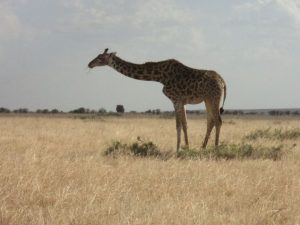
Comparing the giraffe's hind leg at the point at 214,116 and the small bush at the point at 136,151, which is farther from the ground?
the giraffe's hind leg at the point at 214,116

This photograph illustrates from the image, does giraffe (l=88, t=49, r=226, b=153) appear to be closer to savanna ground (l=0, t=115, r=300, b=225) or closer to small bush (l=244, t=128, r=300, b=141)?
savanna ground (l=0, t=115, r=300, b=225)

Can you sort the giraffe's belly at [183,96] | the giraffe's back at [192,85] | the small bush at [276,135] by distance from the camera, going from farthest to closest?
1. the small bush at [276,135]
2. the giraffe's belly at [183,96]
3. the giraffe's back at [192,85]

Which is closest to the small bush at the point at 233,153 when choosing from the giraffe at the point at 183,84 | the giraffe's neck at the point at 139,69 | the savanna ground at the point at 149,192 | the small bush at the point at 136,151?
the small bush at the point at 136,151

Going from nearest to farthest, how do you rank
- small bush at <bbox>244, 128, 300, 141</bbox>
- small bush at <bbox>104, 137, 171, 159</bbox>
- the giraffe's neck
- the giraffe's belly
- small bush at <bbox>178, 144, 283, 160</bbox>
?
small bush at <bbox>178, 144, 283, 160</bbox> → small bush at <bbox>104, 137, 171, 159</bbox> → the giraffe's belly → the giraffe's neck → small bush at <bbox>244, 128, 300, 141</bbox>

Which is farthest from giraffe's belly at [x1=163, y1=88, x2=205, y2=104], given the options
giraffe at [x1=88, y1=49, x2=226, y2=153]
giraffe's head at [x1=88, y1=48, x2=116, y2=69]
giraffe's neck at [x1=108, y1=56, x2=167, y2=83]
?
giraffe's head at [x1=88, y1=48, x2=116, y2=69]

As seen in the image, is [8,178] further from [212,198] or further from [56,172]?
[212,198]

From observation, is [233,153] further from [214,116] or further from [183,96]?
[183,96]

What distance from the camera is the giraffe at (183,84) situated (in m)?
14.4

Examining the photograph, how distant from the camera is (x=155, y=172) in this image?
29.3 ft

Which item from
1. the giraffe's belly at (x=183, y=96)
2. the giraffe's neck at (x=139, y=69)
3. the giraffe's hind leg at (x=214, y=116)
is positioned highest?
the giraffe's neck at (x=139, y=69)

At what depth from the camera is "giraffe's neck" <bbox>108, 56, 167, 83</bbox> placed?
15.0 metres

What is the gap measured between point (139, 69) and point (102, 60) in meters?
1.02

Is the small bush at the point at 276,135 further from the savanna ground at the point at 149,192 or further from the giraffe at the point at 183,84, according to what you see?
the savanna ground at the point at 149,192

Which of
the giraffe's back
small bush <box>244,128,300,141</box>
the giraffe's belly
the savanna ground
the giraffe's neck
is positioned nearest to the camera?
the savanna ground
